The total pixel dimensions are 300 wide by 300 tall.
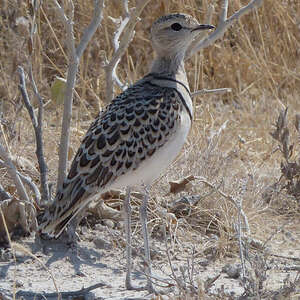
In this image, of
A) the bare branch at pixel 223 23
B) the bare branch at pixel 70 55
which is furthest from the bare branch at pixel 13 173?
the bare branch at pixel 223 23

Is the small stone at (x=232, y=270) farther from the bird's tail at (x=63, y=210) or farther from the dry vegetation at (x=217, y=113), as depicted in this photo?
the bird's tail at (x=63, y=210)

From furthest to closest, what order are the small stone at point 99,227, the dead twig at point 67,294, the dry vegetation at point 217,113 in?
the dry vegetation at point 217,113 → the small stone at point 99,227 → the dead twig at point 67,294

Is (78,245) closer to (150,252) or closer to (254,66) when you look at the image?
(150,252)

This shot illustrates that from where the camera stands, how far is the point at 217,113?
552 centimetres

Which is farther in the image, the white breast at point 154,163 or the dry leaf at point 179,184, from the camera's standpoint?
the dry leaf at point 179,184

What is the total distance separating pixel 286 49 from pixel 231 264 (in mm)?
2946

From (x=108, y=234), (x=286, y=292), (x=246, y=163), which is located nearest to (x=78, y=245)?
(x=108, y=234)

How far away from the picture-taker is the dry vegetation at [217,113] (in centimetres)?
399

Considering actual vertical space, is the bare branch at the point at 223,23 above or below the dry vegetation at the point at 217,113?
above

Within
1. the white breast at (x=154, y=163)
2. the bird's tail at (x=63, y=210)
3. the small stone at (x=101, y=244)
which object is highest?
the white breast at (x=154, y=163)

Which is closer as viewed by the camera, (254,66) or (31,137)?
(31,137)

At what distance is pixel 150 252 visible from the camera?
12.1 ft

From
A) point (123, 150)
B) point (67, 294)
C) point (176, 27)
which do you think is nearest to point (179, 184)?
point (123, 150)

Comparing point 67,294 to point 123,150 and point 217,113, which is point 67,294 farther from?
point 217,113
